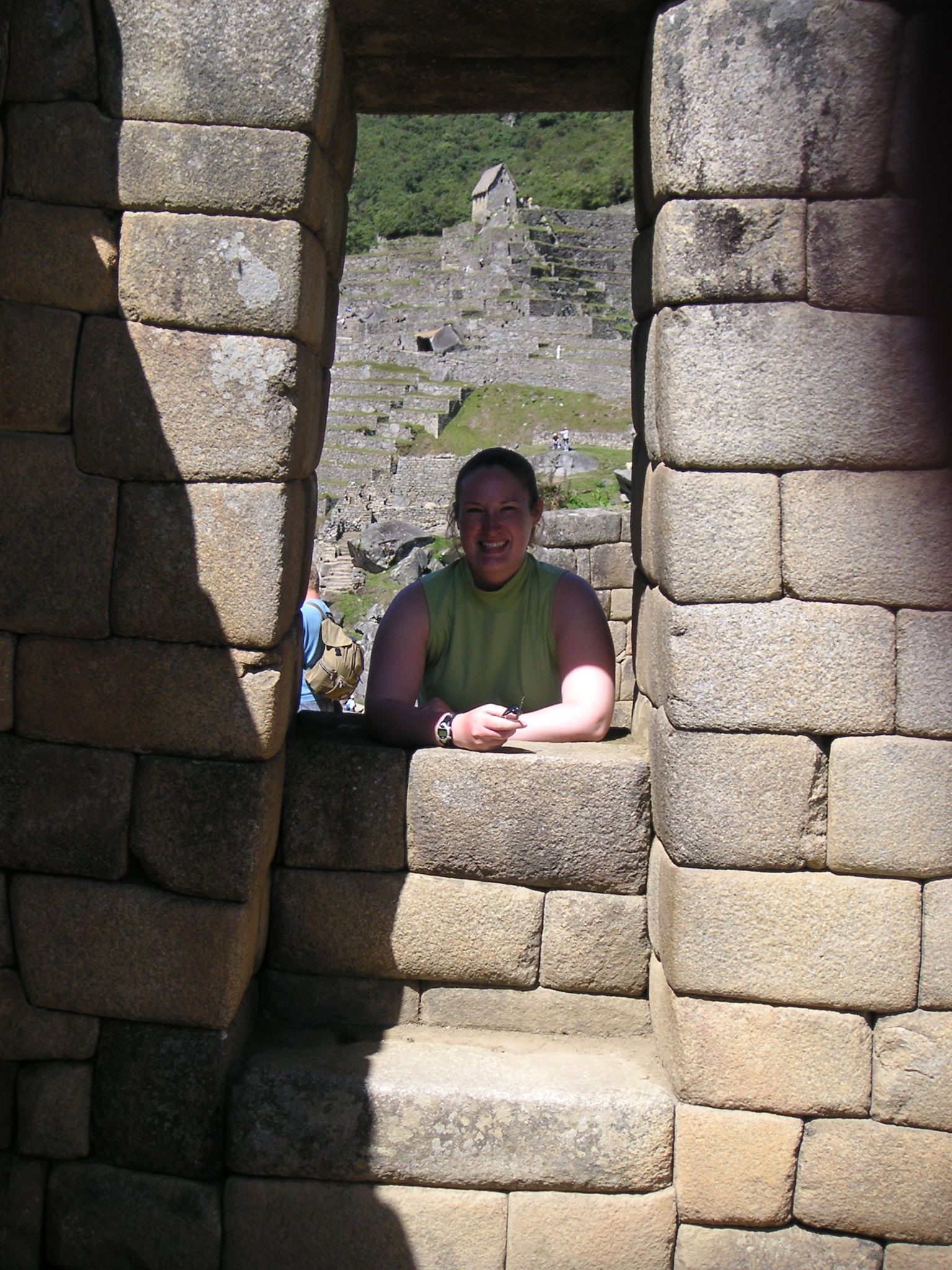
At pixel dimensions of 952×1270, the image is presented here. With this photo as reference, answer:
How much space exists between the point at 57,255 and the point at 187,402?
0.57 m

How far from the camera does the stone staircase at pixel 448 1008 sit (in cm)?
304

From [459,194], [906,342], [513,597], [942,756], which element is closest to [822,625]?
[942,756]

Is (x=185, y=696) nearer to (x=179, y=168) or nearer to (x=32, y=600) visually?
(x=32, y=600)

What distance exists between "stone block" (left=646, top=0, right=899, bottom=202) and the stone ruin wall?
10mm

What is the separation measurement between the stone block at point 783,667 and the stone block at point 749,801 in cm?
6

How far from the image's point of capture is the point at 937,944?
113 inches

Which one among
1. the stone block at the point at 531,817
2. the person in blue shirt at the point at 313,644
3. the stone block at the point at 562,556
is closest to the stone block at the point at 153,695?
the stone block at the point at 531,817

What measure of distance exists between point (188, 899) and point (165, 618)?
0.85 metres

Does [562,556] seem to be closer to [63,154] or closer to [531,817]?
[531,817]

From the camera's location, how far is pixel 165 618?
9.94 ft

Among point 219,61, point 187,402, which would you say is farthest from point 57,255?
point 219,61

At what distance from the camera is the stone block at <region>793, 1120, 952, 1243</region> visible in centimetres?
292

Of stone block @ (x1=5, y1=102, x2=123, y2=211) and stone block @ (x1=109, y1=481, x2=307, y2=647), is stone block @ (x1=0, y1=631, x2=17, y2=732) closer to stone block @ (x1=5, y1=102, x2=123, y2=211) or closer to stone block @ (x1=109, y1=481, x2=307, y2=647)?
stone block @ (x1=109, y1=481, x2=307, y2=647)

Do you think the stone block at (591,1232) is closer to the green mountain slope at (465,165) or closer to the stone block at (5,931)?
the stone block at (5,931)
